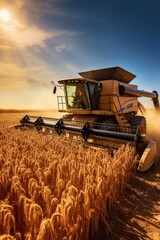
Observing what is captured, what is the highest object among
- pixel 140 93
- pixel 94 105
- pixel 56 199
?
pixel 140 93

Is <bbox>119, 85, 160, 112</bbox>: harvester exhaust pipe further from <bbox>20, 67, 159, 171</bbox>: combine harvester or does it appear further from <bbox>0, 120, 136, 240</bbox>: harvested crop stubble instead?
<bbox>0, 120, 136, 240</bbox>: harvested crop stubble

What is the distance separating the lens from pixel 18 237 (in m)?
1.66

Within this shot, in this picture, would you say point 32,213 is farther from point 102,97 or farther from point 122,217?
point 102,97

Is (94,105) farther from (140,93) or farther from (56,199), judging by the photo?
(56,199)

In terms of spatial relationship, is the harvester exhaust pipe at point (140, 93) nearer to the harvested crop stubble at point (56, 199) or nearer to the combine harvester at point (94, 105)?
the combine harvester at point (94, 105)

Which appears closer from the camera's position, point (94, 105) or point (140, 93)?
point (94, 105)

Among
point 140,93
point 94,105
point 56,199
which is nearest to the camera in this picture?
point 56,199

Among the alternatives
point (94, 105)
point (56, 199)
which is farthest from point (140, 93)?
point (56, 199)

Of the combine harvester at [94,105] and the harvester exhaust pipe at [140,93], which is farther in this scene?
the harvester exhaust pipe at [140,93]

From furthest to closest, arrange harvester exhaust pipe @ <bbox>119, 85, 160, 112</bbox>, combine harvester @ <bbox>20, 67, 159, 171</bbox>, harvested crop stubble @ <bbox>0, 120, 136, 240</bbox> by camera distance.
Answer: harvester exhaust pipe @ <bbox>119, 85, 160, 112</bbox> → combine harvester @ <bbox>20, 67, 159, 171</bbox> → harvested crop stubble @ <bbox>0, 120, 136, 240</bbox>

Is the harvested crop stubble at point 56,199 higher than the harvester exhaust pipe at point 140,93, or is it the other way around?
the harvester exhaust pipe at point 140,93

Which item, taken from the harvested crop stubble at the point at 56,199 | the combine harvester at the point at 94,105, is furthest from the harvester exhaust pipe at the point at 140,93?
the harvested crop stubble at the point at 56,199

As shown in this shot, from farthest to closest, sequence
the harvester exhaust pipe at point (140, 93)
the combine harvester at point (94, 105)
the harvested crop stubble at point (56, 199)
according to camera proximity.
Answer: the harvester exhaust pipe at point (140, 93), the combine harvester at point (94, 105), the harvested crop stubble at point (56, 199)

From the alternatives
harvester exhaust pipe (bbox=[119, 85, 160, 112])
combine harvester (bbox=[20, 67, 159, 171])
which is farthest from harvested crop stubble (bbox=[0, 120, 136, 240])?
harvester exhaust pipe (bbox=[119, 85, 160, 112])
